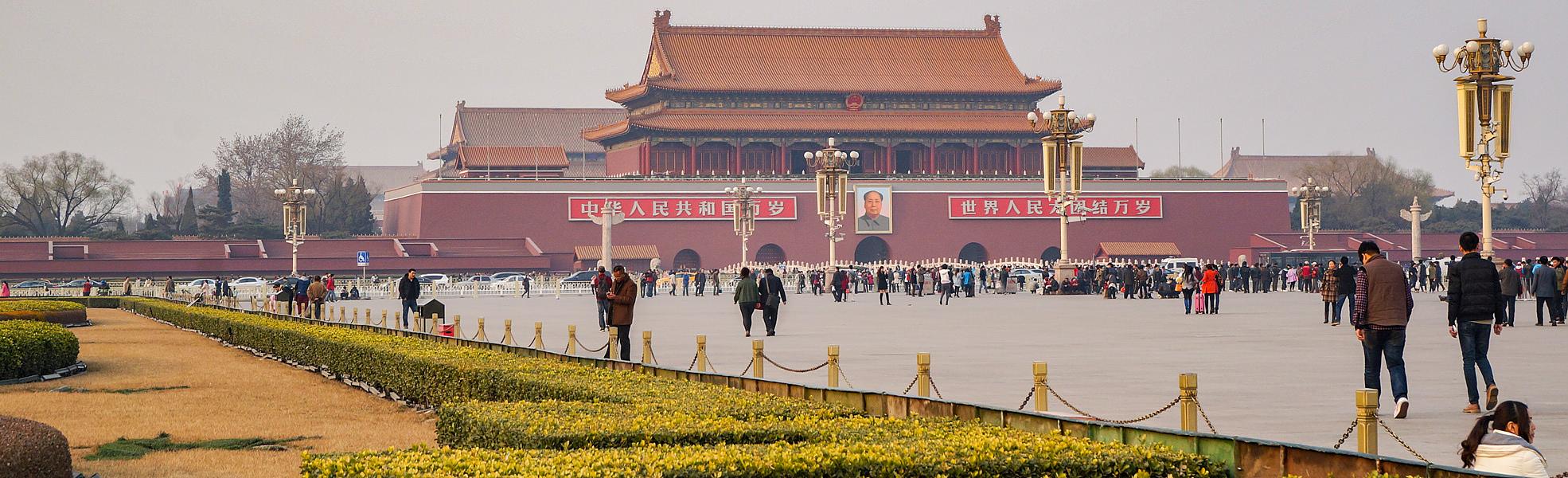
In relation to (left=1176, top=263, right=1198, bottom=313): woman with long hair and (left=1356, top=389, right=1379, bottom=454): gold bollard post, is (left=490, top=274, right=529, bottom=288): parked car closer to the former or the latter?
(left=1176, top=263, right=1198, bottom=313): woman with long hair

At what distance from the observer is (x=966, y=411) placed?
23.7 feet

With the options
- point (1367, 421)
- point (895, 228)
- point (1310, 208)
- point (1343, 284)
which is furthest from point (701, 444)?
point (895, 228)

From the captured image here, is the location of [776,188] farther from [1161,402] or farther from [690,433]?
[690,433]

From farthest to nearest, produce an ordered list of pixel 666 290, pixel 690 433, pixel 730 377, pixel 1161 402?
1. pixel 666 290
2. pixel 1161 402
3. pixel 730 377
4. pixel 690 433

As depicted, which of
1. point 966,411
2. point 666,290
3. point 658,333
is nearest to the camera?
point 966,411

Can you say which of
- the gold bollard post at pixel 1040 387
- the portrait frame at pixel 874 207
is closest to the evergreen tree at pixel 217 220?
the portrait frame at pixel 874 207

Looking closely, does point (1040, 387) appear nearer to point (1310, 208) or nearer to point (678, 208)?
point (678, 208)

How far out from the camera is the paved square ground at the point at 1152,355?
955 centimetres

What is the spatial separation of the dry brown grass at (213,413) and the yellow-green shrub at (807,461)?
288 centimetres

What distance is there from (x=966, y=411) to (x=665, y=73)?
151 feet

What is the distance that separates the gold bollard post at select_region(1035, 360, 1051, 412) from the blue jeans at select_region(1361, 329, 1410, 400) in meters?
2.72

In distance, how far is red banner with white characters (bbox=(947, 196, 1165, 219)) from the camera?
2099 inches

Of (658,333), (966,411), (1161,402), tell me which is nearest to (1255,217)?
(658,333)

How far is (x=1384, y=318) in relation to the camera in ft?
31.2
